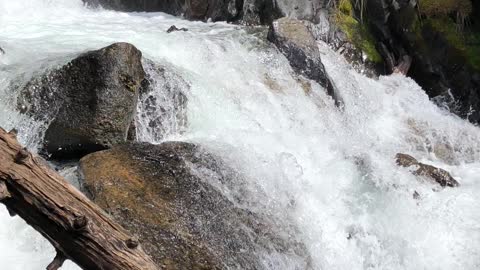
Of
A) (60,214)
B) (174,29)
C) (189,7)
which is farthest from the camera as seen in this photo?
(189,7)

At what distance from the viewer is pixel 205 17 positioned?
41.3 ft

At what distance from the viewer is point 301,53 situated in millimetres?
9758

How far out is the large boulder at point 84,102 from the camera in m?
6.26

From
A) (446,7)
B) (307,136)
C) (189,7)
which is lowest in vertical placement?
(307,136)

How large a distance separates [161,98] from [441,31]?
292 inches

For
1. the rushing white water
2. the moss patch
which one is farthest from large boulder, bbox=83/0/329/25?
the rushing white water

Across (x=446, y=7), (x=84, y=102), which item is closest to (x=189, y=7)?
(x=446, y=7)

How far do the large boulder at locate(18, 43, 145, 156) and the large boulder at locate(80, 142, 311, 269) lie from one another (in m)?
0.91

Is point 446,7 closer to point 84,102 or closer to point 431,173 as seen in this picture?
point 431,173

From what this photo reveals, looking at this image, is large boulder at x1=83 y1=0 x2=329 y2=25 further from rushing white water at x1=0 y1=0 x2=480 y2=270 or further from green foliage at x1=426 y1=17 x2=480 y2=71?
green foliage at x1=426 y1=17 x2=480 y2=71

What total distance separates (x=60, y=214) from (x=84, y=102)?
448cm

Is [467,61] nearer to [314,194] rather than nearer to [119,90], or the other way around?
[314,194]

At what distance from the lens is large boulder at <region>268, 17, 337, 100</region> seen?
9734 mm

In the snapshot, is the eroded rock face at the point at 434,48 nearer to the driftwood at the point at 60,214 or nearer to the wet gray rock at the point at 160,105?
the wet gray rock at the point at 160,105
